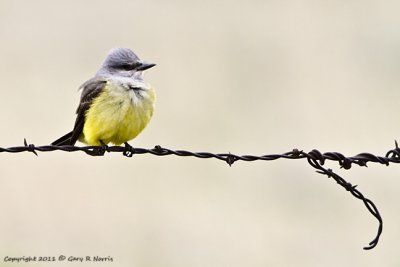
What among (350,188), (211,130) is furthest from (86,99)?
(211,130)

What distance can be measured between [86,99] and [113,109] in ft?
1.14

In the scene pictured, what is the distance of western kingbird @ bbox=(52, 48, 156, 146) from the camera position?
23.8 feet

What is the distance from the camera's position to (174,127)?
13.1 meters

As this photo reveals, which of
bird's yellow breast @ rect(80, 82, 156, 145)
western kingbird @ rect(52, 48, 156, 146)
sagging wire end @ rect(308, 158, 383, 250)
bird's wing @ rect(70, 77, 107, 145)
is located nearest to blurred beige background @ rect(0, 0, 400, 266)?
bird's wing @ rect(70, 77, 107, 145)

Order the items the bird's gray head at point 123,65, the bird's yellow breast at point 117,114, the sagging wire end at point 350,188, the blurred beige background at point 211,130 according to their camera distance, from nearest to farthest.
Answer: the sagging wire end at point 350,188
the bird's yellow breast at point 117,114
the bird's gray head at point 123,65
the blurred beige background at point 211,130

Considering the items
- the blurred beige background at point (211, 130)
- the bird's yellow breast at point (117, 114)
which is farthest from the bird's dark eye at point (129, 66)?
the blurred beige background at point (211, 130)

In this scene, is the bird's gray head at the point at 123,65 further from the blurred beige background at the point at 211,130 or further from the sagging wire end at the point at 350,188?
the blurred beige background at the point at 211,130

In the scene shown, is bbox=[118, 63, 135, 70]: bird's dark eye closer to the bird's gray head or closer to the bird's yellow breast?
the bird's gray head

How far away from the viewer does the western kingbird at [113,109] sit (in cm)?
727

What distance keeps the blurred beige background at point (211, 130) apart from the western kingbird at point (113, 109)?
271 centimetres

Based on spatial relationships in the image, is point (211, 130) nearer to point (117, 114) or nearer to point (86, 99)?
point (86, 99)

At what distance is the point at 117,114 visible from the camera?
727 centimetres

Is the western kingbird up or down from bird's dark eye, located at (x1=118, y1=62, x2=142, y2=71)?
down

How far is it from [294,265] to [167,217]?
1708 mm
